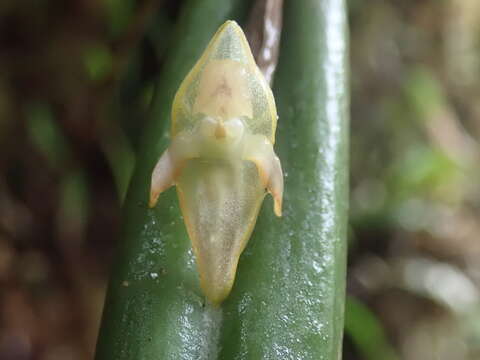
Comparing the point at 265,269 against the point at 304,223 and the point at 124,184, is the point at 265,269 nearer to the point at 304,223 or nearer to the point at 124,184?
the point at 304,223

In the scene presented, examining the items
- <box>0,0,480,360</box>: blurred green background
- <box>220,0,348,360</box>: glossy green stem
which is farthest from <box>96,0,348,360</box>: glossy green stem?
<box>0,0,480,360</box>: blurred green background

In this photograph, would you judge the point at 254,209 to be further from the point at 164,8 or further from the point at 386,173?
the point at 386,173

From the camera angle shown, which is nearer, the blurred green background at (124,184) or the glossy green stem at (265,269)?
the glossy green stem at (265,269)

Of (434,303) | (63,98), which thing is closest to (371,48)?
(434,303)

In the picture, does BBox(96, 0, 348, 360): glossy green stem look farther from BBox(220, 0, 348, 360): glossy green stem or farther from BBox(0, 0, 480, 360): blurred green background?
BBox(0, 0, 480, 360): blurred green background

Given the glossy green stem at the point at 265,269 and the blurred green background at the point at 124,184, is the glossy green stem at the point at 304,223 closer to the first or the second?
the glossy green stem at the point at 265,269

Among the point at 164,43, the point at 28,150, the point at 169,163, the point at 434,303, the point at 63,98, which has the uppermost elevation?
the point at 169,163

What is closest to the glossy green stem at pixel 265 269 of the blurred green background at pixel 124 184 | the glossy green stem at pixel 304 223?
the glossy green stem at pixel 304 223

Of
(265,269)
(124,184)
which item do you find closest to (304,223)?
(265,269)
